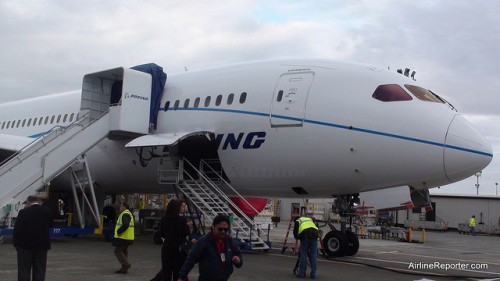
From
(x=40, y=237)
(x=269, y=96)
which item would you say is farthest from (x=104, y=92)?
(x=40, y=237)

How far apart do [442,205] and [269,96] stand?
106ft

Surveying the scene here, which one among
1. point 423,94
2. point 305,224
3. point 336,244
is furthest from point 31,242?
point 423,94

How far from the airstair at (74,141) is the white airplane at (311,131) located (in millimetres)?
115

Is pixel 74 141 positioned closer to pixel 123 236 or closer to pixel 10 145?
pixel 10 145

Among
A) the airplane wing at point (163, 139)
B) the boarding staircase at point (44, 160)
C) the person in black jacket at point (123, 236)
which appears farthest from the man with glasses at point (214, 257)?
the boarding staircase at point (44, 160)

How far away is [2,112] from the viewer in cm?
2397

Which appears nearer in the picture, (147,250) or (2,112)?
(147,250)

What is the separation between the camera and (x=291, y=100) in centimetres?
1395

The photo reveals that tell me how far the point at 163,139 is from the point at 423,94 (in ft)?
21.5

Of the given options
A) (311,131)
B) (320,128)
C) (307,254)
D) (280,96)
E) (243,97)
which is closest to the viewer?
(307,254)

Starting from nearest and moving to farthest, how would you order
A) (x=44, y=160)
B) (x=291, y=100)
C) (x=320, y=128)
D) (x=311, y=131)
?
(x=320, y=128) → (x=311, y=131) → (x=291, y=100) → (x=44, y=160)

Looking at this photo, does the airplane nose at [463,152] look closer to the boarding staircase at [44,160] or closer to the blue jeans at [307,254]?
the blue jeans at [307,254]

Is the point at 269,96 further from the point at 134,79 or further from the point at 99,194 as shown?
the point at 99,194

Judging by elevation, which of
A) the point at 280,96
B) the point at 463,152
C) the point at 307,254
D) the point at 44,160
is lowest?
the point at 307,254
